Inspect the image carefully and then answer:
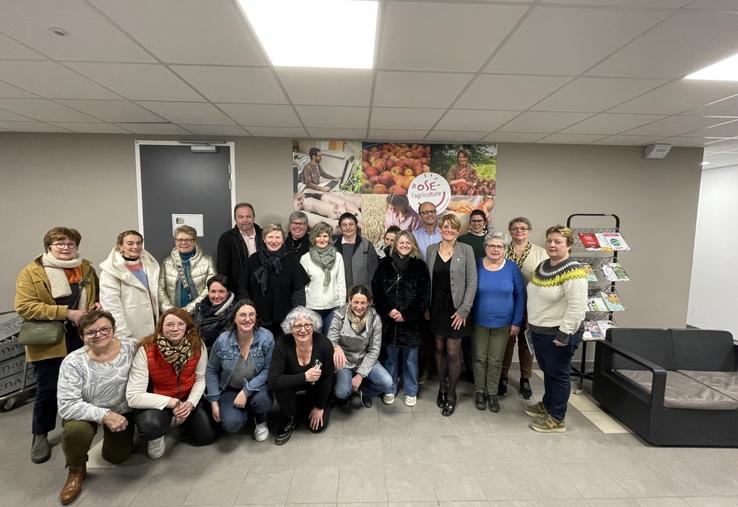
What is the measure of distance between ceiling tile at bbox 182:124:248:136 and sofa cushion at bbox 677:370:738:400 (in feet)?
15.1

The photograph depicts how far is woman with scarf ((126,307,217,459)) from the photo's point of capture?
6.94ft

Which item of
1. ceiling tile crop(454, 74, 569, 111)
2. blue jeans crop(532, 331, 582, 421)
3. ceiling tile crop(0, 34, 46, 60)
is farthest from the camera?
blue jeans crop(532, 331, 582, 421)

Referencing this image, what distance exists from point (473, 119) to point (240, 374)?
279cm

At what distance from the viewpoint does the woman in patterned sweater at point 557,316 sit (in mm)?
2391

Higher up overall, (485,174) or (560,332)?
(485,174)

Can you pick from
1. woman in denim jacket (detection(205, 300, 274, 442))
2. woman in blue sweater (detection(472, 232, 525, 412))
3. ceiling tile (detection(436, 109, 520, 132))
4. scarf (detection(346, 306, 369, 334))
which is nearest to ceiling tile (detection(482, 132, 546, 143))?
ceiling tile (detection(436, 109, 520, 132))

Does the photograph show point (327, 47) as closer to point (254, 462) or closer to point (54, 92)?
point (54, 92)

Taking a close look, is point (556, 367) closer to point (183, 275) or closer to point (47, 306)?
point (183, 275)

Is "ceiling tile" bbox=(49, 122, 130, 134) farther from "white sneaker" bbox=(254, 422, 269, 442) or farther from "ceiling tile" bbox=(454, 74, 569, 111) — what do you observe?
"ceiling tile" bbox=(454, 74, 569, 111)

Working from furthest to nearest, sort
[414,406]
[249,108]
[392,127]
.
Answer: [392,127] < [414,406] < [249,108]

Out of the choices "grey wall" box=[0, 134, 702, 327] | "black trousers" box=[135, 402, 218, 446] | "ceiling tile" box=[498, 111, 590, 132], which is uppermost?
"ceiling tile" box=[498, 111, 590, 132]

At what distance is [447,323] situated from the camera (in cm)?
279

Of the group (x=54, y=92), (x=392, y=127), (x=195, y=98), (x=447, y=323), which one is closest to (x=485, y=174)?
(x=392, y=127)

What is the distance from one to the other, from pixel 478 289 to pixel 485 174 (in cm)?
167
